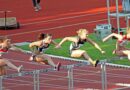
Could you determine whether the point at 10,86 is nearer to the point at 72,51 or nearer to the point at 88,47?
the point at 72,51

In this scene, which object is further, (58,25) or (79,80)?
(58,25)

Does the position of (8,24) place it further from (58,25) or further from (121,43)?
(121,43)

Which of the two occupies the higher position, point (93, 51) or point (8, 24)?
point (8, 24)

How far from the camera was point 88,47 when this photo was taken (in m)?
24.8

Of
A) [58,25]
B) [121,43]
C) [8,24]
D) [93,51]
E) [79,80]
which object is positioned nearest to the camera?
[121,43]

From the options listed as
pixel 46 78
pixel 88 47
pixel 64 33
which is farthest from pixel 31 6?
pixel 46 78

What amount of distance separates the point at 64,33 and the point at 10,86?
10.7 metres

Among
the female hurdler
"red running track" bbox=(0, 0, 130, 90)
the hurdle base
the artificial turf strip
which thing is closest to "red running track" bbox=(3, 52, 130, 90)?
"red running track" bbox=(0, 0, 130, 90)

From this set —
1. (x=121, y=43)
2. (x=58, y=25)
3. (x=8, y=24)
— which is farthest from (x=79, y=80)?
(x=58, y=25)

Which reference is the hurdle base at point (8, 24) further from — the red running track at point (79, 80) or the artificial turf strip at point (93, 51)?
the red running track at point (79, 80)

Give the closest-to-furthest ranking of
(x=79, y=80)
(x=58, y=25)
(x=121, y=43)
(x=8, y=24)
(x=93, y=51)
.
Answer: (x=121, y=43), (x=79, y=80), (x=93, y=51), (x=8, y=24), (x=58, y=25)

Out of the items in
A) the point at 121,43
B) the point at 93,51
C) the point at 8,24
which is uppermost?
the point at 8,24

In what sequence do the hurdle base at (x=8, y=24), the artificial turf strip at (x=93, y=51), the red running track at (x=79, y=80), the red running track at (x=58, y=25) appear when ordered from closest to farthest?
1. the red running track at (x=79, y=80)
2. the red running track at (x=58, y=25)
3. the artificial turf strip at (x=93, y=51)
4. the hurdle base at (x=8, y=24)

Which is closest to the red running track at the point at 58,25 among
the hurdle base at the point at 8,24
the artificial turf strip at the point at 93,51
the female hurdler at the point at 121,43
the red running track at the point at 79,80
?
the red running track at the point at 79,80
